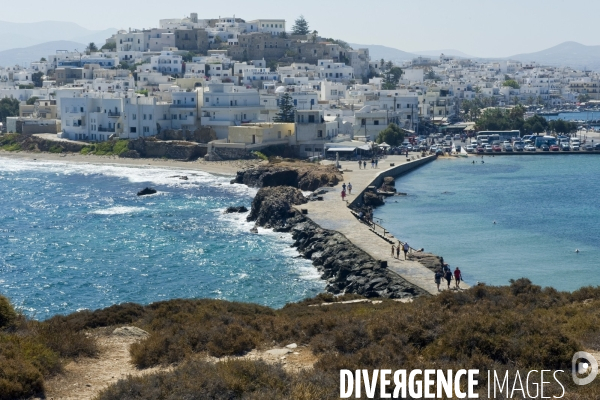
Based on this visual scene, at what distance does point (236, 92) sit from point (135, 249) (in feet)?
91.3

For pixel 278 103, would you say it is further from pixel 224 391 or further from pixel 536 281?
pixel 224 391

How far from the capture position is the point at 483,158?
5653cm

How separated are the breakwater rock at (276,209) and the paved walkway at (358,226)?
59 centimetres

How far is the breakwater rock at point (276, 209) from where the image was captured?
103 ft

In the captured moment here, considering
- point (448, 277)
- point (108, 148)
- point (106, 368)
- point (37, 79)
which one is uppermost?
point (37, 79)

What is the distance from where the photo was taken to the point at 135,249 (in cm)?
2831

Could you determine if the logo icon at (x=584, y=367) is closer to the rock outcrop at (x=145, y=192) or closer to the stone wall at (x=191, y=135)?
the rock outcrop at (x=145, y=192)

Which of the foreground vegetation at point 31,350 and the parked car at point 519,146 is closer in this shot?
the foreground vegetation at point 31,350

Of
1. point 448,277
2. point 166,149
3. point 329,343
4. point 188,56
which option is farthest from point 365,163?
point 188,56

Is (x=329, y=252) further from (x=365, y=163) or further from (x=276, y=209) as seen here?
(x=365, y=163)

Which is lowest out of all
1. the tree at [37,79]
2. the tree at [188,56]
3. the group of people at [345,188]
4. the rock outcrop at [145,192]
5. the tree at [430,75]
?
the rock outcrop at [145,192]

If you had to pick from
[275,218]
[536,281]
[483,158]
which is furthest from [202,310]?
[483,158]

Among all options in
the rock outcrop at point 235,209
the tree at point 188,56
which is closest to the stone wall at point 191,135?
the rock outcrop at point 235,209

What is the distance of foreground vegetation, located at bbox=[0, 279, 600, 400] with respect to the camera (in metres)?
9.53
